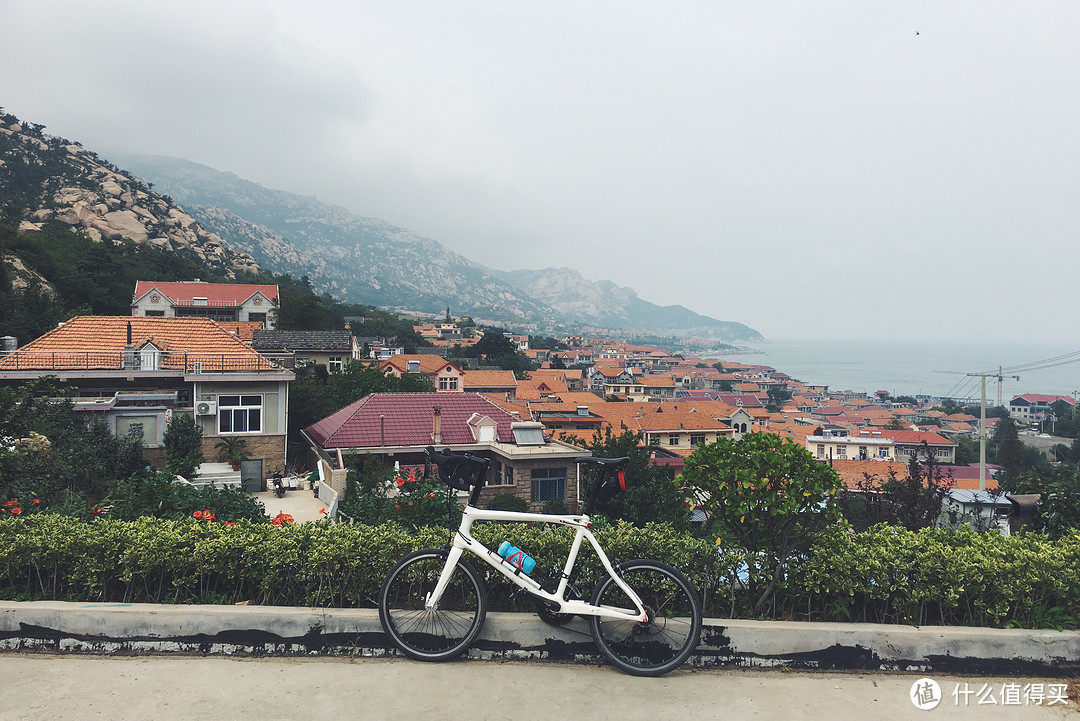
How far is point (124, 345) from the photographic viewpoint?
69.8ft

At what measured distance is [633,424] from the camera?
53125 mm

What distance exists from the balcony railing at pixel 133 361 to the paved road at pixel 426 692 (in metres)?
19.2

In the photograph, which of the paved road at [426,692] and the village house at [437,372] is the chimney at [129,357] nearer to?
the paved road at [426,692]

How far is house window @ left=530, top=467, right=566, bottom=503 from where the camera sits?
2314 cm

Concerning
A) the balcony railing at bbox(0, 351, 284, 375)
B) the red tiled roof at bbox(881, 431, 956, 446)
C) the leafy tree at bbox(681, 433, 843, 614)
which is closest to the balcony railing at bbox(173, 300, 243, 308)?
the balcony railing at bbox(0, 351, 284, 375)

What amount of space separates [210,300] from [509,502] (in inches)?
1947

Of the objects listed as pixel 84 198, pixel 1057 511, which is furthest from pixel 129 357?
pixel 84 198

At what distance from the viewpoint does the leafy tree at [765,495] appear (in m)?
3.98

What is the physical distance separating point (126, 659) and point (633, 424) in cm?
5066

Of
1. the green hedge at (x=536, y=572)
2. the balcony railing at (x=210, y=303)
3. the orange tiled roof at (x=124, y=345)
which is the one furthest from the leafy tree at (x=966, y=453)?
the green hedge at (x=536, y=572)

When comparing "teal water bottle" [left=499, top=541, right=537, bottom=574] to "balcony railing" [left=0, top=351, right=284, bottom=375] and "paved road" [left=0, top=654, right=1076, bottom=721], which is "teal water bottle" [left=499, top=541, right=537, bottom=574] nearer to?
"paved road" [left=0, top=654, right=1076, bottom=721]

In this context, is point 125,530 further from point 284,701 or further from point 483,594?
point 483,594

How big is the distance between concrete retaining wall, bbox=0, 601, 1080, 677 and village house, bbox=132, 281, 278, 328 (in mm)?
55725

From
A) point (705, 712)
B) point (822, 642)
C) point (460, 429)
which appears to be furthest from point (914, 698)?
point (460, 429)
